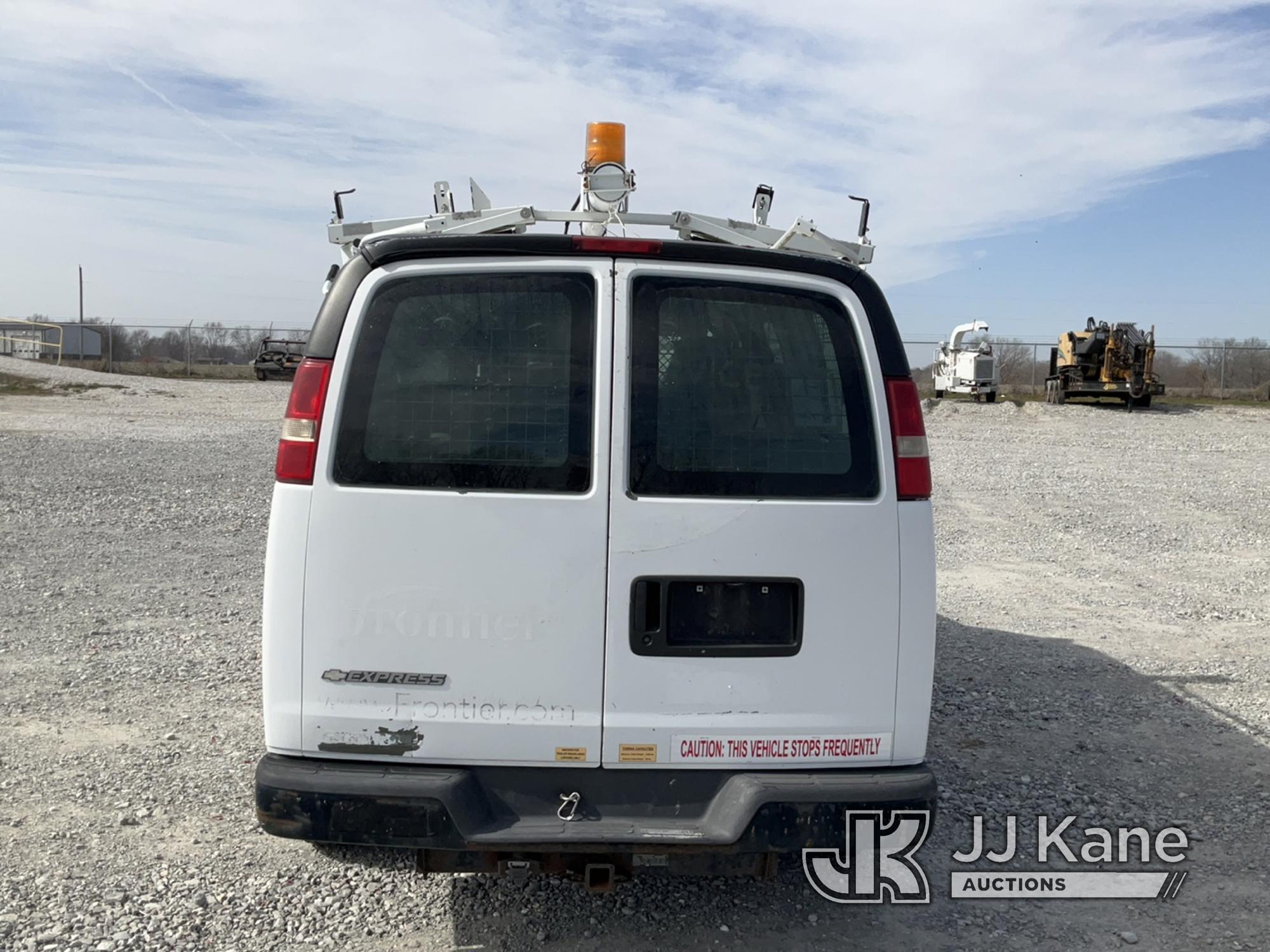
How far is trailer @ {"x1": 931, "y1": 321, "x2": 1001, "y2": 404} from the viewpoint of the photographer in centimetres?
3297

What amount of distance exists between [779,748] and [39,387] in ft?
112

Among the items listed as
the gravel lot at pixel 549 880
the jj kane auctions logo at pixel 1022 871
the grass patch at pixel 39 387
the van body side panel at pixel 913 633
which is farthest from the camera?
the grass patch at pixel 39 387

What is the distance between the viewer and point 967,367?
1310 inches

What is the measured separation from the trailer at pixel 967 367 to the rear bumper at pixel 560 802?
31324mm

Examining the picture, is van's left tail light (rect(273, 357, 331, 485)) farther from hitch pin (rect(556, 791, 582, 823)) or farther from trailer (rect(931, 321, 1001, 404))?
trailer (rect(931, 321, 1001, 404))

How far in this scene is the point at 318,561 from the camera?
3.24 meters

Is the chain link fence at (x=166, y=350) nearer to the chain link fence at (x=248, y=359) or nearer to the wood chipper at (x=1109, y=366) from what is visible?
the chain link fence at (x=248, y=359)

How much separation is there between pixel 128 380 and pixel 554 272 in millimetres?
35951

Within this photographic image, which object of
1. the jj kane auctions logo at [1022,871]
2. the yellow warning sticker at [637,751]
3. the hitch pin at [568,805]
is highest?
the yellow warning sticker at [637,751]

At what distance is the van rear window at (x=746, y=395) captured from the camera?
3334 mm

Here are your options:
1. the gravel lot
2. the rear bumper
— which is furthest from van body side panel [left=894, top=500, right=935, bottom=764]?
the gravel lot

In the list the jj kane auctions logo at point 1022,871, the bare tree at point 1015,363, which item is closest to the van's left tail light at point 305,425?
the jj kane auctions logo at point 1022,871

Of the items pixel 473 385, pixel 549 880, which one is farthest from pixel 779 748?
pixel 473 385

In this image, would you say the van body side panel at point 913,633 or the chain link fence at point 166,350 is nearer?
the van body side panel at point 913,633
